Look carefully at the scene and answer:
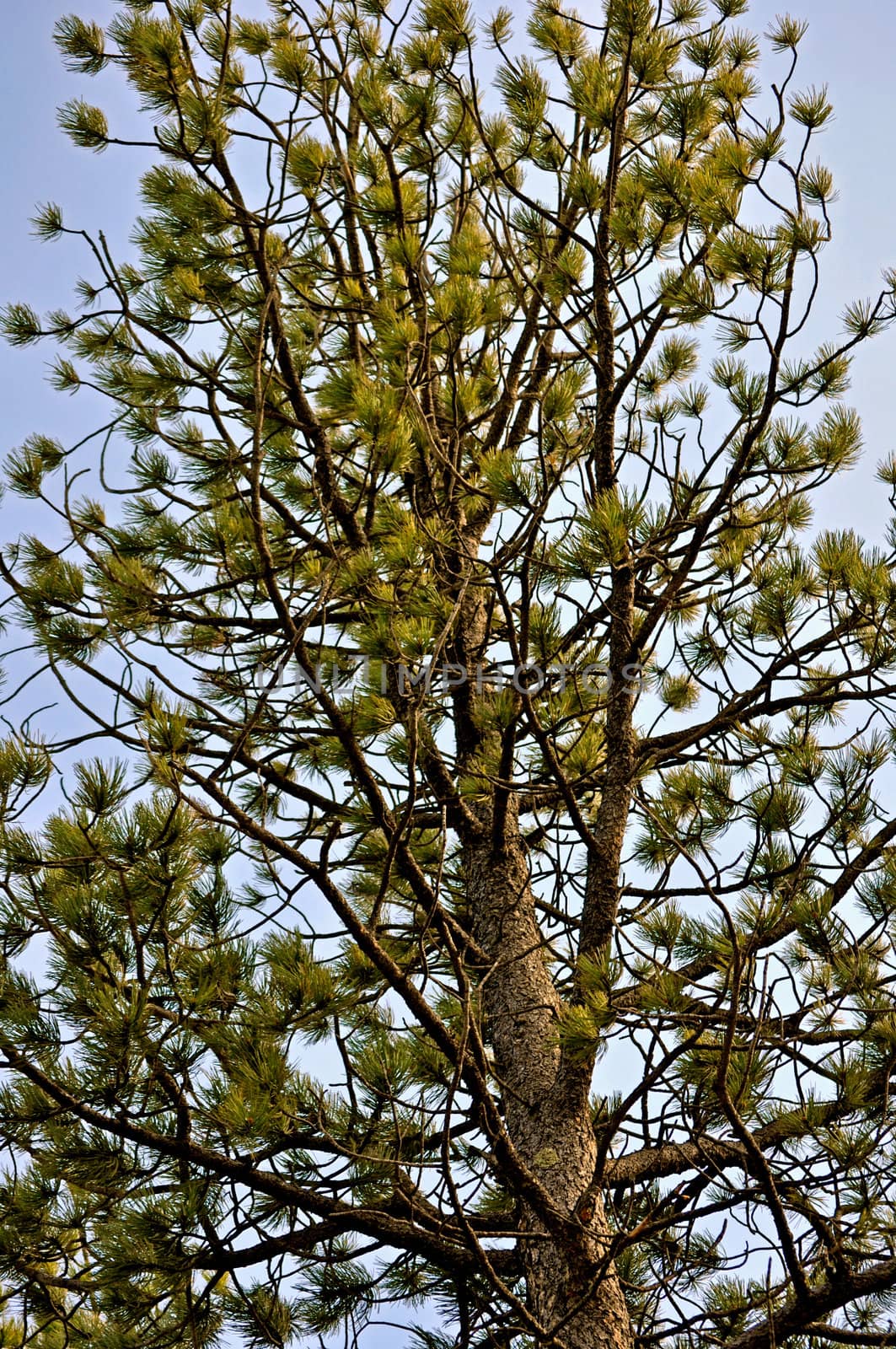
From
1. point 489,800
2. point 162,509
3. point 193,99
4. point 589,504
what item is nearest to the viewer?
point 589,504

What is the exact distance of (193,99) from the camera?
2539mm

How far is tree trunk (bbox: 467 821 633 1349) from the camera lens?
2055mm

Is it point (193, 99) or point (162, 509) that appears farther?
point (162, 509)

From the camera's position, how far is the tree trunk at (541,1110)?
80.9 inches

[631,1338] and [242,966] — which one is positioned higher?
[242,966]

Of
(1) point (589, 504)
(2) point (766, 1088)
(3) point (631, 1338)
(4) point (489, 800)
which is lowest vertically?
(3) point (631, 1338)

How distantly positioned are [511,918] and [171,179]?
180 cm

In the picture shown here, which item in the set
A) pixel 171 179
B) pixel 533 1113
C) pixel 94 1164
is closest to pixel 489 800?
pixel 533 1113

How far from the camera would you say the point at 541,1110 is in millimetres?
2299

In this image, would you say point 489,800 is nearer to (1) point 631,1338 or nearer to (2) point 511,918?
(2) point 511,918

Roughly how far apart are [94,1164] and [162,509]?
1.65 metres

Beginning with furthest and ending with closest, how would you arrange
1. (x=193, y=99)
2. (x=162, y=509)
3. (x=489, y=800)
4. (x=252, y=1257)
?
(x=162, y=509), (x=489, y=800), (x=193, y=99), (x=252, y=1257)

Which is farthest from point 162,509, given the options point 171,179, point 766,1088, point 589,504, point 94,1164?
point 766,1088

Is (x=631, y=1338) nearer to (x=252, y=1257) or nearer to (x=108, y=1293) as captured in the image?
(x=252, y=1257)
